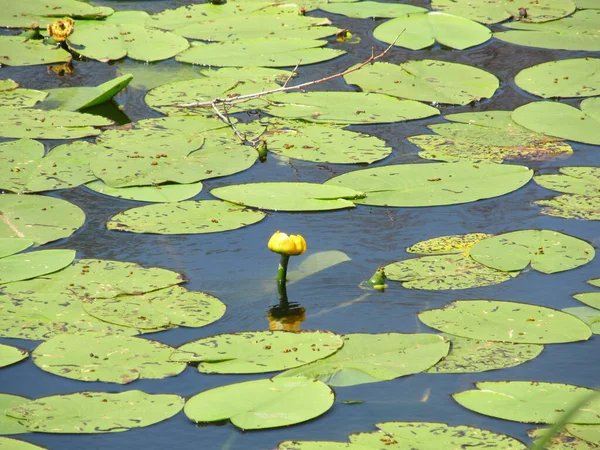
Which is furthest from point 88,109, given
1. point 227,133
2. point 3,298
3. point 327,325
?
point 327,325

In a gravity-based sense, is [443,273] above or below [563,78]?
below

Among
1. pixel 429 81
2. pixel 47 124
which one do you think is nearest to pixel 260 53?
pixel 429 81

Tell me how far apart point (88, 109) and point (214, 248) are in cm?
135

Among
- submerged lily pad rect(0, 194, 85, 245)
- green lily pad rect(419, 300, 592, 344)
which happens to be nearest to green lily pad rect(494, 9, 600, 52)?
green lily pad rect(419, 300, 592, 344)

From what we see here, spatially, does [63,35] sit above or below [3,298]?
above

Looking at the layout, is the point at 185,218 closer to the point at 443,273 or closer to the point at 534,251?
the point at 443,273

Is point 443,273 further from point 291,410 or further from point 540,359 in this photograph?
point 291,410

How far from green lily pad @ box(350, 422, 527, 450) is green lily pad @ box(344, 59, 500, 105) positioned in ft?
7.10

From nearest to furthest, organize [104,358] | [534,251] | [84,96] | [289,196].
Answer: [104,358] → [534,251] → [289,196] → [84,96]

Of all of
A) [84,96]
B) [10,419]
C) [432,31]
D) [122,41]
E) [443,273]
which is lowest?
[10,419]

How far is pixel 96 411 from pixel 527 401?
3.25 ft

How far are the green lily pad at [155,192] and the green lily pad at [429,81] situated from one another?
1.22 metres

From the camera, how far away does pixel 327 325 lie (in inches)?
100

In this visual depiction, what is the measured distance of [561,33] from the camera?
480 cm
